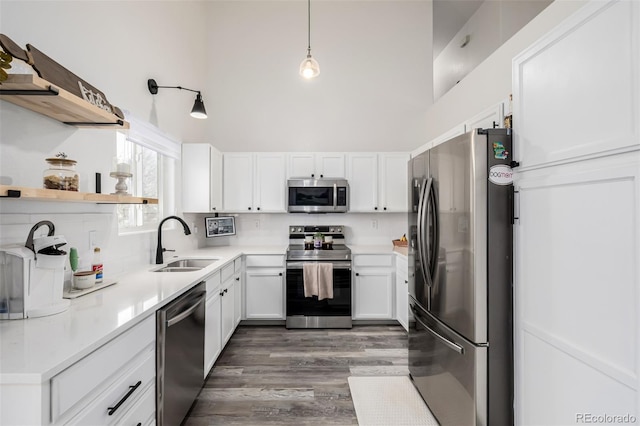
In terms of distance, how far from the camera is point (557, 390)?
45.4 inches

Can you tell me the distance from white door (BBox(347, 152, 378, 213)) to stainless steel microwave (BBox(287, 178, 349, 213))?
17 centimetres

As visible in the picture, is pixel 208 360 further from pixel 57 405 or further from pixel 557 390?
pixel 557 390

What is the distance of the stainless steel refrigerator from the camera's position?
4.81ft

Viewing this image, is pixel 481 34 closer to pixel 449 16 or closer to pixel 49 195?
pixel 449 16

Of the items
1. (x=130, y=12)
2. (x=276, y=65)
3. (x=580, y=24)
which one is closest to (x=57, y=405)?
(x=580, y=24)

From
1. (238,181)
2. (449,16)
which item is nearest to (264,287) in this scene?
(238,181)

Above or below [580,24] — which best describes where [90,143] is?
below

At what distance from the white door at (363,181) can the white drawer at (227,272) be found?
1.72 meters

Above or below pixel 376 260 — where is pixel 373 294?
below

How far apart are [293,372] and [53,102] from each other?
245 centimetres

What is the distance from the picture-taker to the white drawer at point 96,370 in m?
0.87

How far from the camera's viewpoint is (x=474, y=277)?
1.48 metres

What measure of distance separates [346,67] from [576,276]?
392cm

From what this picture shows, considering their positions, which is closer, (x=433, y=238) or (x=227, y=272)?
(x=433, y=238)
